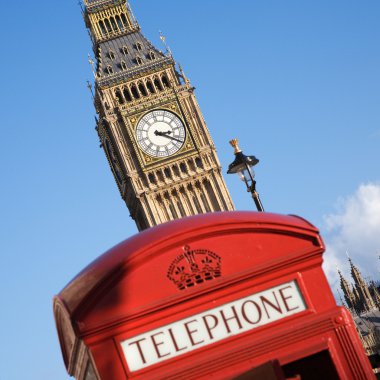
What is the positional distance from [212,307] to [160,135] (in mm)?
50017

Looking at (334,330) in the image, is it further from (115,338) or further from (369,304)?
(369,304)

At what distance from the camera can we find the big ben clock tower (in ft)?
181

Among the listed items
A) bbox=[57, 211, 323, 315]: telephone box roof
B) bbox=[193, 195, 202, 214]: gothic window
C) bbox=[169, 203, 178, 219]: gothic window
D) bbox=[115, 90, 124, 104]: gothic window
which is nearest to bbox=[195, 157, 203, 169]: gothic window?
bbox=[193, 195, 202, 214]: gothic window

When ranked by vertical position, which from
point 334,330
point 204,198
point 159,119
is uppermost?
point 159,119

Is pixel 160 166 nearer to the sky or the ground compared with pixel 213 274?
nearer to the sky

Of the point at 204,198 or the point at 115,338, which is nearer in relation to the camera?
the point at 115,338

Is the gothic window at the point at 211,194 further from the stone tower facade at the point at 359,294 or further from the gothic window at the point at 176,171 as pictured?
the stone tower facade at the point at 359,294

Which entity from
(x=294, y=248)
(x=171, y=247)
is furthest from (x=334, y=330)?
(x=171, y=247)

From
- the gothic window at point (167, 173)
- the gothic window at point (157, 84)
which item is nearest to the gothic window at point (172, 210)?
the gothic window at point (167, 173)

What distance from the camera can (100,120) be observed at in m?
58.0

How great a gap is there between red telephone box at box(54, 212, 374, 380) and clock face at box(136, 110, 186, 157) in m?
49.5

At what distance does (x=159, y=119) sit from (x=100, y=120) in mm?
4558

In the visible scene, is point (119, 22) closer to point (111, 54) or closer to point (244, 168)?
point (111, 54)

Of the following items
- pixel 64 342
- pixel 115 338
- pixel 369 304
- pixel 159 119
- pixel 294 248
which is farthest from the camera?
pixel 369 304
